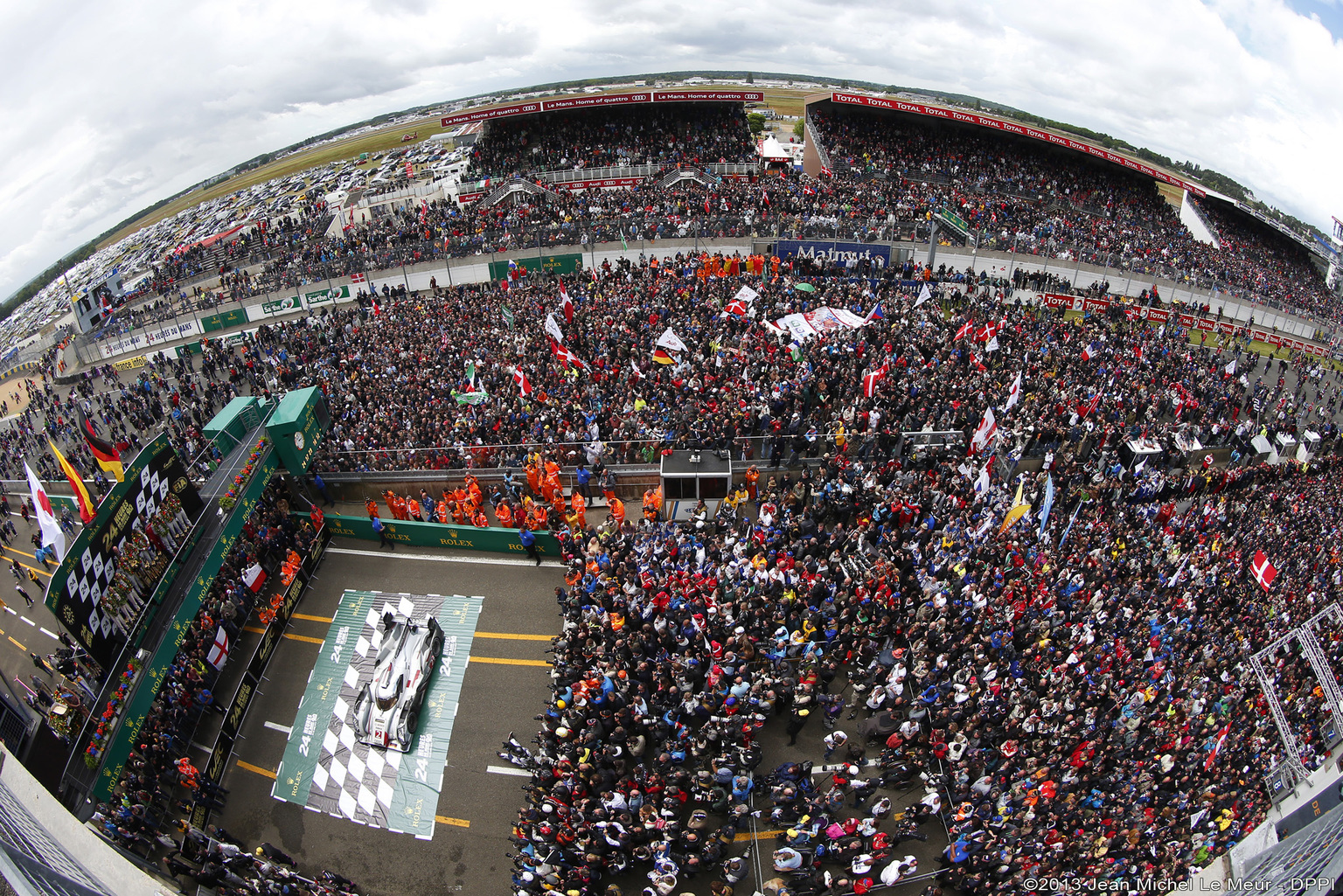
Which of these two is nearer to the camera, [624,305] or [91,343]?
[624,305]

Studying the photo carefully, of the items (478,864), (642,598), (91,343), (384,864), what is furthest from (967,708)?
(91,343)

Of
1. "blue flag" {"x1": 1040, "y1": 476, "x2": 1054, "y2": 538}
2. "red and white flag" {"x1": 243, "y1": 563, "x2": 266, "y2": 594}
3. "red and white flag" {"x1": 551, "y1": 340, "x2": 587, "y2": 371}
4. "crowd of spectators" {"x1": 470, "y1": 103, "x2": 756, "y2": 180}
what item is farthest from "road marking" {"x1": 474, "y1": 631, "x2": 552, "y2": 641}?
"crowd of spectators" {"x1": 470, "y1": 103, "x2": 756, "y2": 180}

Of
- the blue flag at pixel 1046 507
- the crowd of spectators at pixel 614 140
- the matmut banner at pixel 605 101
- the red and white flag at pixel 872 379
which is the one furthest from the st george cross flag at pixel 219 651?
the matmut banner at pixel 605 101

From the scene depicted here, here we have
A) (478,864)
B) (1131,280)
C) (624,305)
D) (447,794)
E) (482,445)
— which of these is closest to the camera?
(478,864)

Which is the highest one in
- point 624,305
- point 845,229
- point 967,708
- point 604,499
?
point 845,229

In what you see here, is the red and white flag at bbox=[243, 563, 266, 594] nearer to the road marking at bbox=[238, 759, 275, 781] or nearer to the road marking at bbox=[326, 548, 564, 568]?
the road marking at bbox=[326, 548, 564, 568]

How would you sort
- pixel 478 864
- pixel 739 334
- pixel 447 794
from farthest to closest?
pixel 739 334
pixel 447 794
pixel 478 864

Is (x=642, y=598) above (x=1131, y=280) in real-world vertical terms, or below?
below

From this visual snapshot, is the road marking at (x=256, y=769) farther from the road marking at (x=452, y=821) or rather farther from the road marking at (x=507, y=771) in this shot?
the road marking at (x=507, y=771)

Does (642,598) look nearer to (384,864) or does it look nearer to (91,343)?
(384,864)
